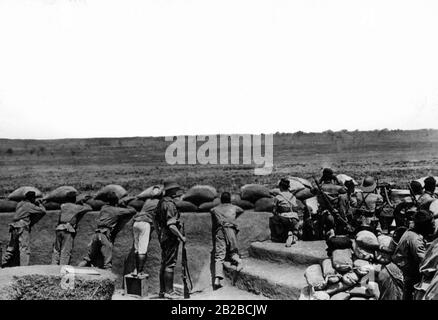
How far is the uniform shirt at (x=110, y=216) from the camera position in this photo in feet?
27.0

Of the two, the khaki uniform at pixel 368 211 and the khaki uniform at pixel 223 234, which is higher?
the khaki uniform at pixel 368 211

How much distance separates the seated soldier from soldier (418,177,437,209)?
1.73 meters

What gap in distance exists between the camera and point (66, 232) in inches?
334

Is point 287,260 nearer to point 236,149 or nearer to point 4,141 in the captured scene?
point 236,149

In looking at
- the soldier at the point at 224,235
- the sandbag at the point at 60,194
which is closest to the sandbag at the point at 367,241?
the soldier at the point at 224,235

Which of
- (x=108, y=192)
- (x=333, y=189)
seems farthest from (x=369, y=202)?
(x=108, y=192)

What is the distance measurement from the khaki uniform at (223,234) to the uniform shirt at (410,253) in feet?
9.48

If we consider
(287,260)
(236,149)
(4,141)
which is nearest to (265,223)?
(287,260)

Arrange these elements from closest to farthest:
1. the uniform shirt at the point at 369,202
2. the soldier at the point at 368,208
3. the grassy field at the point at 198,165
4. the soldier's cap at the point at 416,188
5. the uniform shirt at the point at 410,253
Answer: the uniform shirt at the point at 410,253
the soldier at the point at 368,208
the soldier's cap at the point at 416,188
the uniform shirt at the point at 369,202
the grassy field at the point at 198,165

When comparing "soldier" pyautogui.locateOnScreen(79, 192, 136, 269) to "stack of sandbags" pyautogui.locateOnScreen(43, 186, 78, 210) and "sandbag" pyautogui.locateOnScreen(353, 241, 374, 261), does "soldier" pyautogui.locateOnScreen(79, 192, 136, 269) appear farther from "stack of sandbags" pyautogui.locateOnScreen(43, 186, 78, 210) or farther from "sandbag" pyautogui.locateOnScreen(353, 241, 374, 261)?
"sandbag" pyautogui.locateOnScreen(353, 241, 374, 261)

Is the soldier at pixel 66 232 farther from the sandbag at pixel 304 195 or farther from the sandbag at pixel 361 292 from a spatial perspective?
A: the sandbag at pixel 361 292
